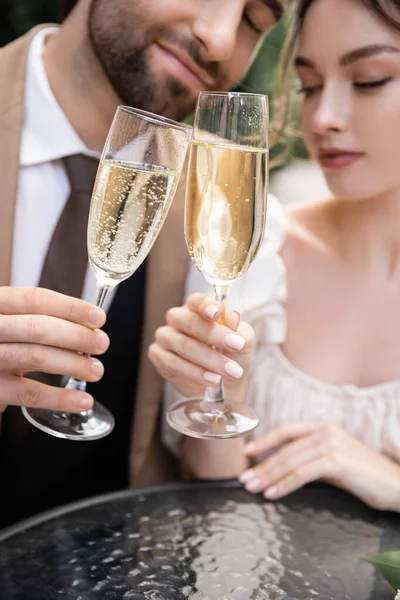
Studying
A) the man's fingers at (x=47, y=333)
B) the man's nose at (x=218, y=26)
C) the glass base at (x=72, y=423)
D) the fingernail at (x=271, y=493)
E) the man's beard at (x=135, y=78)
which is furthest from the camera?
the man's beard at (x=135, y=78)

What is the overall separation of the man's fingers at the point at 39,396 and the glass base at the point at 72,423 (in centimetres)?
7

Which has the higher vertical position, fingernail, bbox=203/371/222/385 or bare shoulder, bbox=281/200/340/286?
bare shoulder, bbox=281/200/340/286

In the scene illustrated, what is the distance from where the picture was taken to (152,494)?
1.39 m

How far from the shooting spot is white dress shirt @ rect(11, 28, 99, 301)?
5.74 feet

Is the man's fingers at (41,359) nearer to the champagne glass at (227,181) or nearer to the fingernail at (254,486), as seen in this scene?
the champagne glass at (227,181)

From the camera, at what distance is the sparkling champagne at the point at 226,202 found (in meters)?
1.10

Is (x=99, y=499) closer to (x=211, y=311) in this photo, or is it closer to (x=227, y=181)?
(x=211, y=311)

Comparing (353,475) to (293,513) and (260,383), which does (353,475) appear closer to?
(293,513)

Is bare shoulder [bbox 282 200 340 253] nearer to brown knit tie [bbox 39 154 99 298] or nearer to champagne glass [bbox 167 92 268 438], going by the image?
brown knit tie [bbox 39 154 99 298]

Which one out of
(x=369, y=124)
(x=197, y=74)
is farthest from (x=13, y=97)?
(x=369, y=124)

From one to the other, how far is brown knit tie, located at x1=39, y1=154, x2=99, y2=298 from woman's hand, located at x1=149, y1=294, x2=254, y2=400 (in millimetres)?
436

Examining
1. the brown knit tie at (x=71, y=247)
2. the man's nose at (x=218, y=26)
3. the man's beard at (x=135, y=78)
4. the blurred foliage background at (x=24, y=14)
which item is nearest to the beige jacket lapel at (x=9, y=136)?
the brown knit tie at (x=71, y=247)

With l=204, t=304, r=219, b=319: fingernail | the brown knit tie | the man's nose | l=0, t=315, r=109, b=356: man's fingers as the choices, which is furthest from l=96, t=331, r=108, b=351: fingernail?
the man's nose

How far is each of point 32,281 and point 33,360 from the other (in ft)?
2.39
